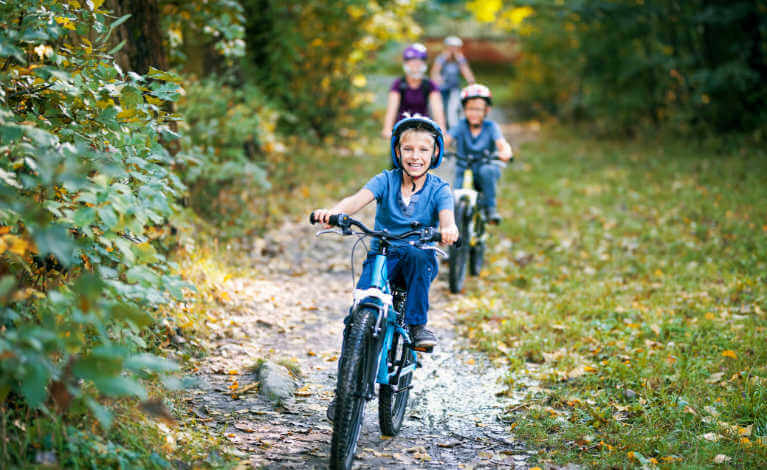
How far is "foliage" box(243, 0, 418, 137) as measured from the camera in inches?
494

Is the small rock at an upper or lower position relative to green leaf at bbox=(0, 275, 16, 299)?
lower

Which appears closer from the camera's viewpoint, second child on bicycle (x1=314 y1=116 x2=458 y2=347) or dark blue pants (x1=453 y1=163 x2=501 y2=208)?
second child on bicycle (x1=314 y1=116 x2=458 y2=347)

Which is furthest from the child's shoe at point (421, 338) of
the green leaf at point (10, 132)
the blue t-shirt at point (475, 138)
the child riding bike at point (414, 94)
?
the child riding bike at point (414, 94)

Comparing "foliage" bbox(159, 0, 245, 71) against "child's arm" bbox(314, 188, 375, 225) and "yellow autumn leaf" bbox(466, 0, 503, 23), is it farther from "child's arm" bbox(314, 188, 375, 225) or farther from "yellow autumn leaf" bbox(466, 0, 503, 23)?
"yellow autumn leaf" bbox(466, 0, 503, 23)

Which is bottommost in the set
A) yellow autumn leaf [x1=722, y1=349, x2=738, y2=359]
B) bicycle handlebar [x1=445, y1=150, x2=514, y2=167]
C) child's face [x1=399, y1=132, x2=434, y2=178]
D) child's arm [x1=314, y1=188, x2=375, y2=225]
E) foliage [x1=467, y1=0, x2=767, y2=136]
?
yellow autumn leaf [x1=722, y1=349, x2=738, y2=359]

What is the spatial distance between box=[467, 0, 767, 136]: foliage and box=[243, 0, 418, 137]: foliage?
532 cm

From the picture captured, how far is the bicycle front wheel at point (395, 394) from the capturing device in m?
4.29

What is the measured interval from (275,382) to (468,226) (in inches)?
135

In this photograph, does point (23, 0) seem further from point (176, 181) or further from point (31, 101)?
point (176, 181)

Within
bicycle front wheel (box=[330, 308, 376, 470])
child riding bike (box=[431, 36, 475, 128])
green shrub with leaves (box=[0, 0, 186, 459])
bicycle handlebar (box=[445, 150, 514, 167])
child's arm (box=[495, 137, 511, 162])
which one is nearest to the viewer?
green shrub with leaves (box=[0, 0, 186, 459])

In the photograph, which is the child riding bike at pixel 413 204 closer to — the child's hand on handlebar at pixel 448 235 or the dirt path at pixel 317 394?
the child's hand on handlebar at pixel 448 235

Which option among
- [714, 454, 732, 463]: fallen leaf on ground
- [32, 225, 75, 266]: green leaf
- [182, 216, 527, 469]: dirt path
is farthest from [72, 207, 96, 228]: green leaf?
[714, 454, 732, 463]: fallen leaf on ground

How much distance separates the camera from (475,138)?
800 centimetres

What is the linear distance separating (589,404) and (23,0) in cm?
→ 437
